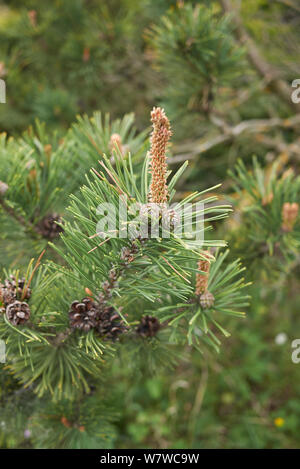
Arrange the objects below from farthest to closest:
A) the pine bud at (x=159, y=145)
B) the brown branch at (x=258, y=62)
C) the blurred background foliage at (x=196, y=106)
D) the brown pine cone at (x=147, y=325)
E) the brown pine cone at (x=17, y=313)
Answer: the brown branch at (x=258, y=62), the blurred background foliage at (x=196, y=106), the brown pine cone at (x=147, y=325), the brown pine cone at (x=17, y=313), the pine bud at (x=159, y=145)

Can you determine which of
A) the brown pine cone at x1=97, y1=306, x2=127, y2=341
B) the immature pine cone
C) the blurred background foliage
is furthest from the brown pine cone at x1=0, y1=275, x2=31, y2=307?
the blurred background foliage

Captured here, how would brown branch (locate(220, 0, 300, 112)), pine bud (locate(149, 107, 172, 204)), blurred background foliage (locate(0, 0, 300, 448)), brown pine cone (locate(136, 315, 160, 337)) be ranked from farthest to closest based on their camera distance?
brown branch (locate(220, 0, 300, 112)), blurred background foliage (locate(0, 0, 300, 448)), brown pine cone (locate(136, 315, 160, 337)), pine bud (locate(149, 107, 172, 204))

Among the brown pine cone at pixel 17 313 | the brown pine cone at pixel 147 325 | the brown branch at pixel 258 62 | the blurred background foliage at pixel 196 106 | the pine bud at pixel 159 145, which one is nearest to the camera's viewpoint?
the pine bud at pixel 159 145

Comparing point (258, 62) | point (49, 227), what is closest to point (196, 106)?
point (258, 62)

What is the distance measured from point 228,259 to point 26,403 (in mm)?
508

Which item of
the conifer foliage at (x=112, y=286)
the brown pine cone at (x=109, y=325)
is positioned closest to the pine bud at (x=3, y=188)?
the conifer foliage at (x=112, y=286)

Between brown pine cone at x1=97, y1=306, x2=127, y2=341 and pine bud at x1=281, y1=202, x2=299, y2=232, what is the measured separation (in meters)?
0.41

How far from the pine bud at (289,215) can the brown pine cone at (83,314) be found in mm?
441

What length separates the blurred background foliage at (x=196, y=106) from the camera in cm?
111

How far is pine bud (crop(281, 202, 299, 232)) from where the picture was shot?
0.75 meters

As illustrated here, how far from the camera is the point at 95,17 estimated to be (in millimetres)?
1337

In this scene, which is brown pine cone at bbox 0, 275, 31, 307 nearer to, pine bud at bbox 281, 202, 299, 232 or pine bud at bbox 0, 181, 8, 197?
pine bud at bbox 0, 181, 8, 197

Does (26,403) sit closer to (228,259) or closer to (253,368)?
(228,259)

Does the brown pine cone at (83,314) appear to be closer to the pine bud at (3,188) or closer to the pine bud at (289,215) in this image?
the pine bud at (3,188)
